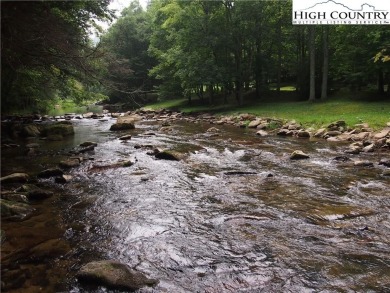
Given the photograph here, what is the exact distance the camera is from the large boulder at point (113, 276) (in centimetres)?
358

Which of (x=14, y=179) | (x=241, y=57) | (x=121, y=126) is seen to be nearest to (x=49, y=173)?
→ (x=14, y=179)

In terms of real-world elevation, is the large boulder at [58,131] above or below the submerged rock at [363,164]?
above

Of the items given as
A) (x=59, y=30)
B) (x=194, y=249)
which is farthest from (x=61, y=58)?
(x=194, y=249)

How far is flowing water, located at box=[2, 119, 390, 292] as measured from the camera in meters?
3.81

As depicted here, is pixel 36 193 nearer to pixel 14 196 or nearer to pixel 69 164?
pixel 14 196

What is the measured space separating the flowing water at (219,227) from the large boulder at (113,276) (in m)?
0.13

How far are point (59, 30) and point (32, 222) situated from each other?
5.47 meters

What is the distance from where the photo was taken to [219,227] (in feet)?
17.3

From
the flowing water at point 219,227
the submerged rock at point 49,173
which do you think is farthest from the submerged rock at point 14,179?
the flowing water at point 219,227

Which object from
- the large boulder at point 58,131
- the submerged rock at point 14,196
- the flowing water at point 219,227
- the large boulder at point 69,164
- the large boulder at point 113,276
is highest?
the large boulder at point 58,131

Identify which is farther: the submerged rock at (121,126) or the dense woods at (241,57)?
the dense woods at (241,57)

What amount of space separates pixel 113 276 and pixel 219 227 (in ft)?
7.10

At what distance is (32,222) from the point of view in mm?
5383

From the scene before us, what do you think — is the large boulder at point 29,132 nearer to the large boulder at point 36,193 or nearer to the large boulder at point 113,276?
the large boulder at point 36,193
